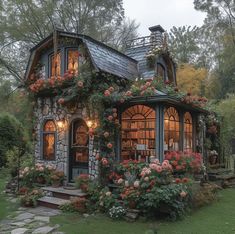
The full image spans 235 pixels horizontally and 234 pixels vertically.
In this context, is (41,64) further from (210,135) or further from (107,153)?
(210,135)

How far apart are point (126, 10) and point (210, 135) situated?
1308cm

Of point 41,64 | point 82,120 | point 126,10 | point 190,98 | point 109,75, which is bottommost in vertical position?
point 82,120

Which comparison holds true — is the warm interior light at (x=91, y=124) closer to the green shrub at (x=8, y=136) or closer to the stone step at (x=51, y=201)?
the stone step at (x=51, y=201)

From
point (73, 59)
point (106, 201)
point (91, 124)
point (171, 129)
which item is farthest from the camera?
point (73, 59)

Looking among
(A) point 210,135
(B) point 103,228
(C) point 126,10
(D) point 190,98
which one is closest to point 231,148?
(A) point 210,135

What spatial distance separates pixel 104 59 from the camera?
10.1m

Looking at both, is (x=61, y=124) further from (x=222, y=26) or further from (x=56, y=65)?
(x=222, y=26)

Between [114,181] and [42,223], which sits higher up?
[114,181]

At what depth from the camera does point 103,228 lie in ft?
21.2

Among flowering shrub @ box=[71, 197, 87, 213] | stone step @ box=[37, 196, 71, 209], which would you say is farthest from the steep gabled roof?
stone step @ box=[37, 196, 71, 209]

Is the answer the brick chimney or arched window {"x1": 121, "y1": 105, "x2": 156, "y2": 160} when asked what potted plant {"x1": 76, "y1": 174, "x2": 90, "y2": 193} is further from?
the brick chimney

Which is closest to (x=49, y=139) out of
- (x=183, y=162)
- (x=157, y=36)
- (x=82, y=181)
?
(x=82, y=181)

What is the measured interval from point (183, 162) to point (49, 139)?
4.75 meters

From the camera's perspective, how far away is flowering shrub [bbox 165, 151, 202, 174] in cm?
866
